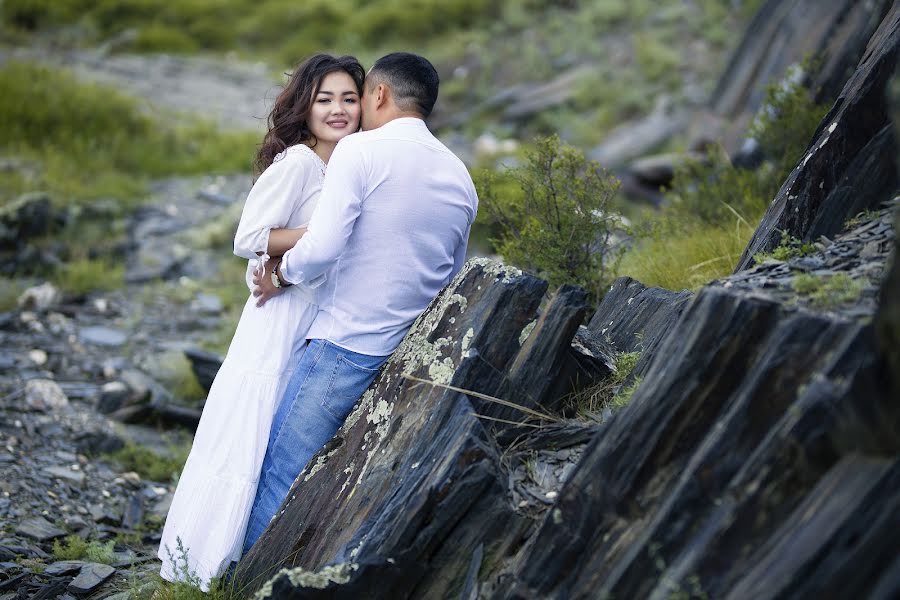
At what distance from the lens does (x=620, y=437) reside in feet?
10.4

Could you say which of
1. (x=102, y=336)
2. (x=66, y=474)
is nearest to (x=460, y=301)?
(x=66, y=474)

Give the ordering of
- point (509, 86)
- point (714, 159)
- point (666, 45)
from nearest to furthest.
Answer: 1. point (714, 159)
2. point (666, 45)
3. point (509, 86)

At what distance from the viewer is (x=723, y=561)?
2.80 metres

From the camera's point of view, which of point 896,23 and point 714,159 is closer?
point 896,23

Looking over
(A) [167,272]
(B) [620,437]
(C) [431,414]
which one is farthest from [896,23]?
(A) [167,272]

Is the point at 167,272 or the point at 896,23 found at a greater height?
the point at 896,23

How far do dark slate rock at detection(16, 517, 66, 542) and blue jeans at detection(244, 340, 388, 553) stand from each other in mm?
2329

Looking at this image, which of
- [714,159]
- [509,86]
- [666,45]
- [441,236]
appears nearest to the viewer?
[441,236]

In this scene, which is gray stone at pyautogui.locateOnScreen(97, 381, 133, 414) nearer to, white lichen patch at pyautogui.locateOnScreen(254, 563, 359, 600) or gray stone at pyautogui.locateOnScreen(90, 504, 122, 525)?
gray stone at pyautogui.locateOnScreen(90, 504, 122, 525)

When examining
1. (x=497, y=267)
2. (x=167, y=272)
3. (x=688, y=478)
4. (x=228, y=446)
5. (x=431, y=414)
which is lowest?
(x=167, y=272)

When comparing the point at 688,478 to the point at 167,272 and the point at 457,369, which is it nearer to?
the point at 457,369

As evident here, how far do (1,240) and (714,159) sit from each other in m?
9.45

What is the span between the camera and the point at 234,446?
4523 millimetres

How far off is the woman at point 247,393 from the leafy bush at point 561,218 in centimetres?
185
